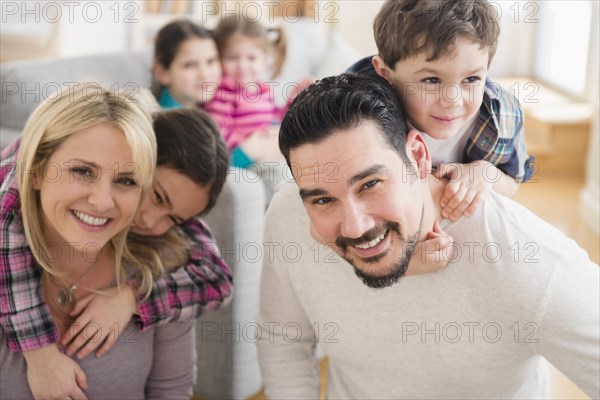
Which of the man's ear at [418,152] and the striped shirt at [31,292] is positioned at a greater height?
the man's ear at [418,152]

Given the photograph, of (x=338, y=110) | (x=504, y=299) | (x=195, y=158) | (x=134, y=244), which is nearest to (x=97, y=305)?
(x=134, y=244)

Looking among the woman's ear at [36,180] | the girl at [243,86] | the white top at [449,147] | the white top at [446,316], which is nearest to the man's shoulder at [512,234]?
the white top at [446,316]

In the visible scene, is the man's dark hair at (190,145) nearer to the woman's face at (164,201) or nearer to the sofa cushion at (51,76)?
the woman's face at (164,201)

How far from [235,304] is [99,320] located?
61cm

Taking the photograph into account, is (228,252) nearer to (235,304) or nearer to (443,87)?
(235,304)

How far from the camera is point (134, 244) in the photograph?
1.52 metres

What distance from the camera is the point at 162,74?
9.08ft

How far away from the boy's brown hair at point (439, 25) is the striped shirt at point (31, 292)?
63 centimetres

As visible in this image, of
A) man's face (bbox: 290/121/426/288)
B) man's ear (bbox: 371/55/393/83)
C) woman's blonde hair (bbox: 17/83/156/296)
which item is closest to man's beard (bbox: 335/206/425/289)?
man's face (bbox: 290/121/426/288)

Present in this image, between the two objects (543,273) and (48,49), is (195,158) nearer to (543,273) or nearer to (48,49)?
(543,273)

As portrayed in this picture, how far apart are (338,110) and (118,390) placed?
27.5 inches

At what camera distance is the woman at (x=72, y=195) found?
1330mm

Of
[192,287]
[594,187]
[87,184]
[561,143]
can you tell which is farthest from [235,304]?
[561,143]

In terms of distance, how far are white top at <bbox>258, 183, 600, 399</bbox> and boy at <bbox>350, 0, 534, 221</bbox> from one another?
6cm
